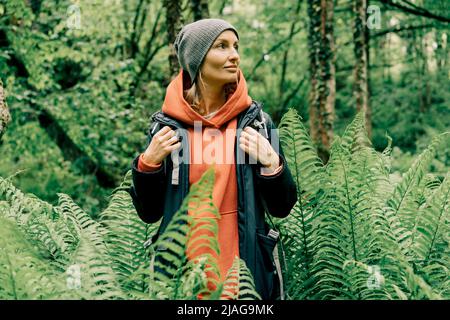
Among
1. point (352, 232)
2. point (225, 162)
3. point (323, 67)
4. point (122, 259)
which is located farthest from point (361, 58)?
point (225, 162)

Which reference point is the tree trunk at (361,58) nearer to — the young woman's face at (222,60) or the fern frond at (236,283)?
the young woman's face at (222,60)

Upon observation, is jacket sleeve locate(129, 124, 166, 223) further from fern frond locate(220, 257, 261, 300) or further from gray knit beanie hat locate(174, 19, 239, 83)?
fern frond locate(220, 257, 261, 300)

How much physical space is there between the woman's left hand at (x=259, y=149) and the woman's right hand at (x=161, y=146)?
0.30m

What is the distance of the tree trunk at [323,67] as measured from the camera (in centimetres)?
692

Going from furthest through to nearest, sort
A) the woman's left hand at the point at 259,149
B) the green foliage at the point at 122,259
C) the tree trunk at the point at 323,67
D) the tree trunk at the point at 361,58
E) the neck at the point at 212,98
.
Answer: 1. the tree trunk at the point at 361,58
2. the tree trunk at the point at 323,67
3. the neck at the point at 212,98
4. the woman's left hand at the point at 259,149
5. the green foliage at the point at 122,259

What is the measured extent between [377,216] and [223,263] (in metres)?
1.20

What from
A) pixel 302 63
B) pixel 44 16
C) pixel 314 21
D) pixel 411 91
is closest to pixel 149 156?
pixel 314 21

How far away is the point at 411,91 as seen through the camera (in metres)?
17.9

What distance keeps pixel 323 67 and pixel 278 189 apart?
4.61m

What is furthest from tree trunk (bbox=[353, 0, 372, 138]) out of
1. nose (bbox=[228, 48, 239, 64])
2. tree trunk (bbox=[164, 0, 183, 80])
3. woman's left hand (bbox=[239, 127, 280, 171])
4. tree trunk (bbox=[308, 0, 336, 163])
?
woman's left hand (bbox=[239, 127, 280, 171])

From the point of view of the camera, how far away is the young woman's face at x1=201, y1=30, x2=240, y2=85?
8.91 feet

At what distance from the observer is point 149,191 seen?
2.72 m

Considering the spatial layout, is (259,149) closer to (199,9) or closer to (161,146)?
(161,146)

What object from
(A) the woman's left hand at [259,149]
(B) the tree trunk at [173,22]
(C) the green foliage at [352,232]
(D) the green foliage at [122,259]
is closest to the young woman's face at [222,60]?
(A) the woman's left hand at [259,149]
